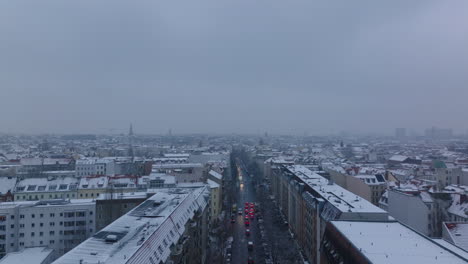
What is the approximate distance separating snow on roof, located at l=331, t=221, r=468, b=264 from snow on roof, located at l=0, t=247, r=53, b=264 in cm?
2553

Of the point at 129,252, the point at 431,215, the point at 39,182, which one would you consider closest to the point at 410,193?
the point at 431,215

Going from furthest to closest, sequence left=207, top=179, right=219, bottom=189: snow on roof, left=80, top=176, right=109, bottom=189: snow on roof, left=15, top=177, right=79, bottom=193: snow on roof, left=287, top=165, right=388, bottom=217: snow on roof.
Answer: left=80, top=176, right=109, bottom=189: snow on roof, left=207, top=179, right=219, bottom=189: snow on roof, left=15, top=177, right=79, bottom=193: snow on roof, left=287, top=165, right=388, bottom=217: snow on roof

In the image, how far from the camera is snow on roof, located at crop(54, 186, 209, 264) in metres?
18.8

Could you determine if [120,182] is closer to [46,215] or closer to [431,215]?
[46,215]

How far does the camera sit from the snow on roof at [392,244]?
1674 cm

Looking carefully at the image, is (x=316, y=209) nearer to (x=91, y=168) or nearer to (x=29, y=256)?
(x=29, y=256)

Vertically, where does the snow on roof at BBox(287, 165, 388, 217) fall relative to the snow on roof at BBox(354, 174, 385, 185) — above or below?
above

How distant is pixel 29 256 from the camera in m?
31.5

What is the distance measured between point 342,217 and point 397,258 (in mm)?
10599

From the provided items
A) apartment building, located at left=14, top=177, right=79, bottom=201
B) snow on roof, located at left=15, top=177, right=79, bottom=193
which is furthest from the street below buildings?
snow on roof, located at left=15, top=177, right=79, bottom=193

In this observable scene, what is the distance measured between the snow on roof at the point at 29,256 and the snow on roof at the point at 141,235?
10.0m

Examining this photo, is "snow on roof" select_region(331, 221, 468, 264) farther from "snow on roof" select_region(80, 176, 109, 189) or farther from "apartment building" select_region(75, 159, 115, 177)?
"apartment building" select_region(75, 159, 115, 177)

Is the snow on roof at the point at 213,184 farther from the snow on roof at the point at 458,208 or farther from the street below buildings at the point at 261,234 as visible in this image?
the snow on roof at the point at 458,208

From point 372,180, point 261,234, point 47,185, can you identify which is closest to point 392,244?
point 261,234
